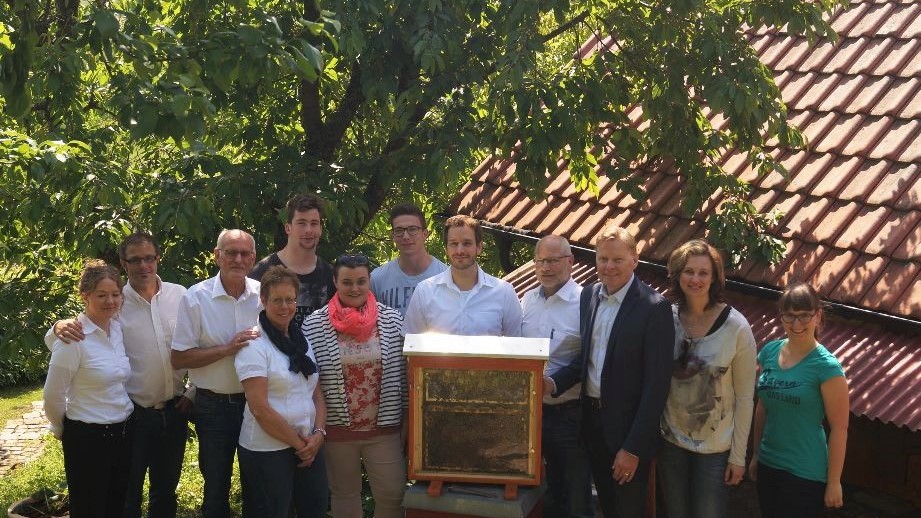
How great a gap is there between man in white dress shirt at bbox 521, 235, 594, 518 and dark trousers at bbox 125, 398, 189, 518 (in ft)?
6.35

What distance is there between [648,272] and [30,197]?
417 centimetres

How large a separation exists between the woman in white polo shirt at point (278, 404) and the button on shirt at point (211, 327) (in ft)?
0.93

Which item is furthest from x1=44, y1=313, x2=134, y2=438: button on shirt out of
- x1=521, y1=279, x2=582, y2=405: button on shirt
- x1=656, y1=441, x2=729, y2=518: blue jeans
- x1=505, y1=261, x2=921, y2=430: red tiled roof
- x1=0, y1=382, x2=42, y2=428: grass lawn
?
x1=0, y1=382, x2=42, y2=428: grass lawn

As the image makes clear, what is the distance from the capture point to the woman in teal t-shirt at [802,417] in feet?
15.0

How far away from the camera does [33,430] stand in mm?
15203

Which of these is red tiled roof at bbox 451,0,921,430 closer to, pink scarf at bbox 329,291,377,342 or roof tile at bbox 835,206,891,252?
roof tile at bbox 835,206,891,252

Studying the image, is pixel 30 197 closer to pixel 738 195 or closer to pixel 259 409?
pixel 259 409

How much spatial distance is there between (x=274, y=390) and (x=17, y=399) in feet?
48.7

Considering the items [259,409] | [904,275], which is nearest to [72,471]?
[259,409]

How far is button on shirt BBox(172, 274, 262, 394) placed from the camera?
5.14 m

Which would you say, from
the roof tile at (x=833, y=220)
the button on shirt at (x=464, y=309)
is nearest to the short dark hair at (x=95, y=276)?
the button on shirt at (x=464, y=309)

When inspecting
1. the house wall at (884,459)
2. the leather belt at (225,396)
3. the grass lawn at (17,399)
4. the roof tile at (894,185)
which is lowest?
the grass lawn at (17,399)

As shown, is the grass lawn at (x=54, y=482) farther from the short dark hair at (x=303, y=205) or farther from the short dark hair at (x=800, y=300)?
the short dark hair at (x=800, y=300)

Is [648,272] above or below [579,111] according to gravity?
below
